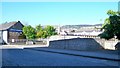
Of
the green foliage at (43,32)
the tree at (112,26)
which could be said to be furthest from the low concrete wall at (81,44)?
the green foliage at (43,32)

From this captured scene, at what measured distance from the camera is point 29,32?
86.9 meters

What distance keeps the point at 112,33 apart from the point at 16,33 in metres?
57.8

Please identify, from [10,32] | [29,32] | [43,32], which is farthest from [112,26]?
[10,32]

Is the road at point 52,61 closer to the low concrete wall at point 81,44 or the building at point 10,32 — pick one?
the low concrete wall at point 81,44

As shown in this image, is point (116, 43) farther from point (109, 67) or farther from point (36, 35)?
point (36, 35)

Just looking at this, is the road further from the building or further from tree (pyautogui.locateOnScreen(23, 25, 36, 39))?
tree (pyautogui.locateOnScreen(23, 25, 36, 39))

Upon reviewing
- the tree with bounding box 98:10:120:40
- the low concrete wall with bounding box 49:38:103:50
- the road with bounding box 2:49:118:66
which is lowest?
the road with bounding box 2:49:118:66

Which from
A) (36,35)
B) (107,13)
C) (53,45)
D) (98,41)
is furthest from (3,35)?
(107,13)

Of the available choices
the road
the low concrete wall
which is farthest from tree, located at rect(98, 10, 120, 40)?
the low concrete wall

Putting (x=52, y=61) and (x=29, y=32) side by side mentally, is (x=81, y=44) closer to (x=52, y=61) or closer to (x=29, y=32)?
(x=52, y=61)

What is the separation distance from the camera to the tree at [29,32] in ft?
284

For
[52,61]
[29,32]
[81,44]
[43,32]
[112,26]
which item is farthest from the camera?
[43,32]

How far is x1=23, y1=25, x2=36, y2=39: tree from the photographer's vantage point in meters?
86.4

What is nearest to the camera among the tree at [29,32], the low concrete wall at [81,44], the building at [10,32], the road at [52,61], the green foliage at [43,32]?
the road at [52,61]
